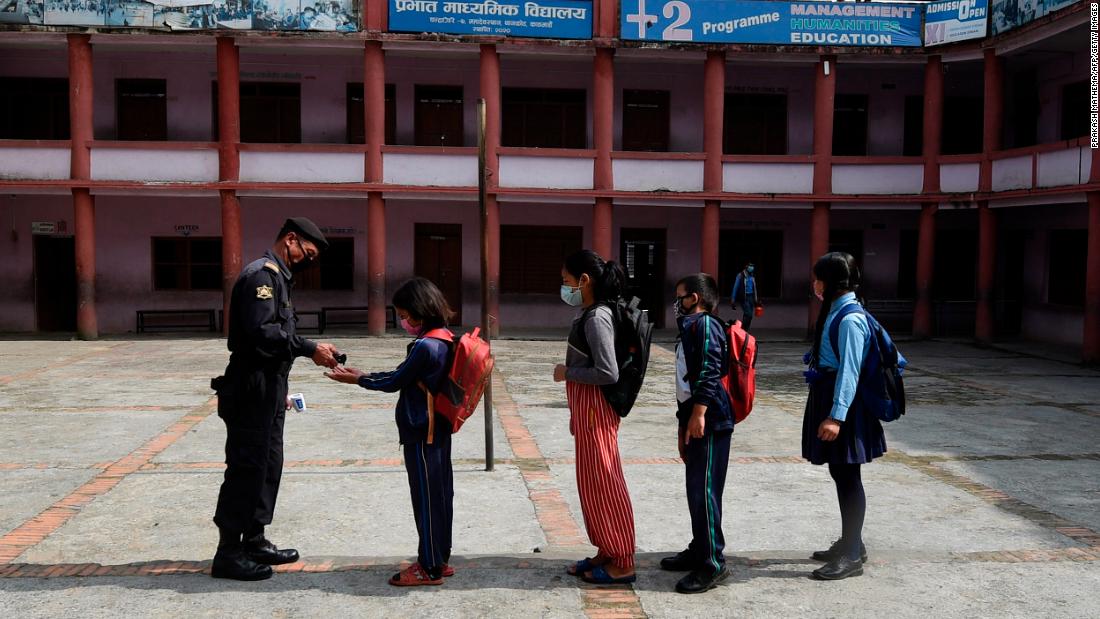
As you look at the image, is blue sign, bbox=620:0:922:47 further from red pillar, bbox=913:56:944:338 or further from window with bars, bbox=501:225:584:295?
window with bars, bbox=501:225:584:295

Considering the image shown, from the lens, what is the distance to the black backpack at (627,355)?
470 centimetres

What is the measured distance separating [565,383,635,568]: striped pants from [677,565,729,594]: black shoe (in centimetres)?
30

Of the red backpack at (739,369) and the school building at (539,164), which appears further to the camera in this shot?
the school building at (539,164)

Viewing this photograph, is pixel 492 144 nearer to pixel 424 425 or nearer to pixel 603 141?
pixel 603 141

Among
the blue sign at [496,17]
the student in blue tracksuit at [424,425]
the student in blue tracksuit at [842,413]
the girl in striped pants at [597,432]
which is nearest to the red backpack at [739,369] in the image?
the student in blue tracksuit at [842,413]

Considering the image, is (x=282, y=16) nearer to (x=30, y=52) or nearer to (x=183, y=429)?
(x=30, y=52)

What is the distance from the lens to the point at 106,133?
786 inches

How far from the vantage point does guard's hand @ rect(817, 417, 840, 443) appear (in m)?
4.63

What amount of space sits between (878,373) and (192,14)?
54.7ft

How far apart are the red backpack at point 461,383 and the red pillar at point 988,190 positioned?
55.4 feet

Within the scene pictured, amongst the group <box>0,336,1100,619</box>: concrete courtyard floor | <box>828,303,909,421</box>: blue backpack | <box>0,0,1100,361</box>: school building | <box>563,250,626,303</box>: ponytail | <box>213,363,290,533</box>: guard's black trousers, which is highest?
<box>0,0,1100,361</box>: school building

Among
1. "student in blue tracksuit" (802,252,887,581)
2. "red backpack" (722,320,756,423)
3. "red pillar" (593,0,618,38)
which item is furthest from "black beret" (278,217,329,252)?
"red pillar" (593,0,618,38)

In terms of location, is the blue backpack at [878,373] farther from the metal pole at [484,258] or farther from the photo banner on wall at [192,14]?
the photo banner on wall at [192,14]

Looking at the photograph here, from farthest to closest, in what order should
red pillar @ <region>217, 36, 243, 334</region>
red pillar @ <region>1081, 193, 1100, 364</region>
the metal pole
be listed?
1. red pillar @ <region>217, 36, 243, 334</region>
2. red pillar @ <region>1081, 193, 1100, 364</region>
3. the metal pole
